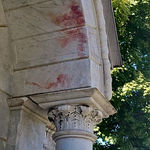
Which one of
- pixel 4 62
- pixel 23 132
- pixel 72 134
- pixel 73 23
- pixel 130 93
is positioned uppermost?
pixel 130 93

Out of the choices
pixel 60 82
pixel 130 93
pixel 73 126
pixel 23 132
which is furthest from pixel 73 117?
pixel 130 93

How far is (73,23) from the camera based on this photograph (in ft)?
11.5

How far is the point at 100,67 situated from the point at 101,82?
0.55ft

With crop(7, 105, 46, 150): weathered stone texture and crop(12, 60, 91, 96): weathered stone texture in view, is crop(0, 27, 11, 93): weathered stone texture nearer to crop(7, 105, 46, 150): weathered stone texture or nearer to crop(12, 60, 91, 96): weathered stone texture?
crop(12, 60, 91, 96): weathered stone texture

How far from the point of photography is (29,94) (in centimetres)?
352

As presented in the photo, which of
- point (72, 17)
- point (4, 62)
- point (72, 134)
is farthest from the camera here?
point (4, 62)

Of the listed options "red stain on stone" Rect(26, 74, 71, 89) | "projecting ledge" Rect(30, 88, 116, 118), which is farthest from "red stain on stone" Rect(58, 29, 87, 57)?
"projecting ledge" Rect(30, 88, 116, 118)

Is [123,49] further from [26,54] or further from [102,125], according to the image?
[26,54]

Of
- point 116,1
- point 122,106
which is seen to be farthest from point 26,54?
point 116,1

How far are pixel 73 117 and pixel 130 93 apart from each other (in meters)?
5.24

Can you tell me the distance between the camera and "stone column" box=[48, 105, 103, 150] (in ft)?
10.4

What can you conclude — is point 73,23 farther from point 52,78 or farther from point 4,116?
point 4,116

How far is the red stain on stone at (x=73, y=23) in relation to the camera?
346cm

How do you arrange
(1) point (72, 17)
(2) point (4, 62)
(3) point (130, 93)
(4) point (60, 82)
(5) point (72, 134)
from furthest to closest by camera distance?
(3) point (130, 93), (2) point (4, 62), (1) point (72, 17), (4) point (60, 82), (5) point (72, 134)
